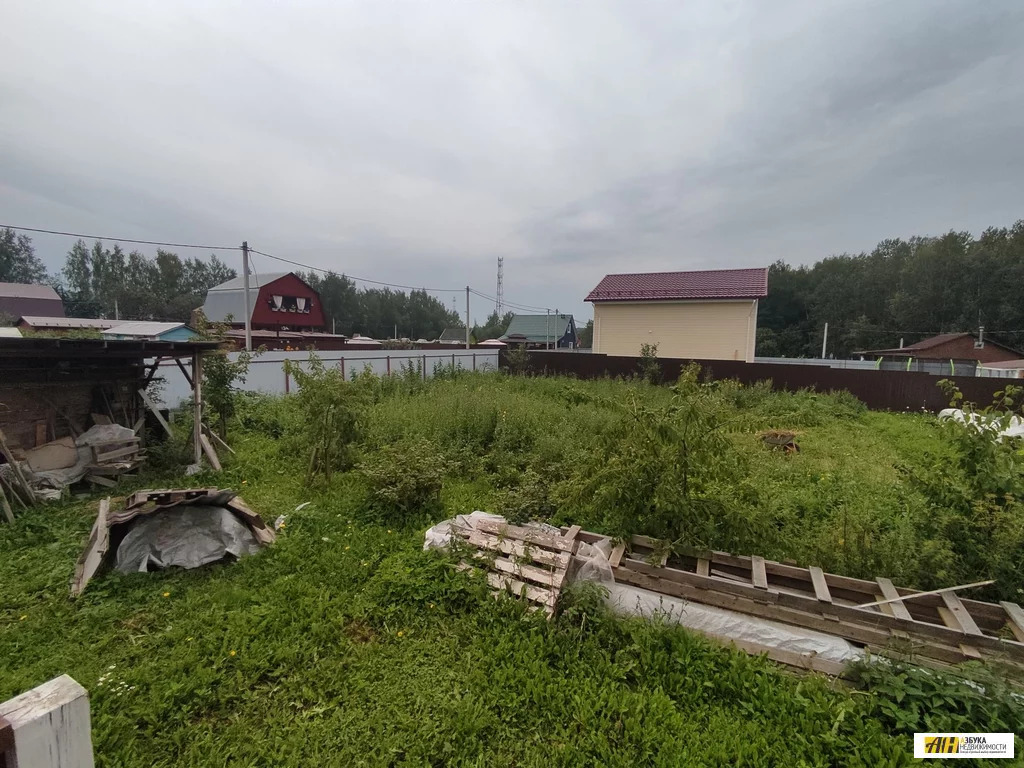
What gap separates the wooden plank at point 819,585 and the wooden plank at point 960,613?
59 cm

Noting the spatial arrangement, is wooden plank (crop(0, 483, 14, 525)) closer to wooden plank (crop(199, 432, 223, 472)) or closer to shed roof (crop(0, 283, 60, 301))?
wooden plank (crop(199, 432, 223, 472))

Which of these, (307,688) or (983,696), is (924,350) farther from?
(307,688)

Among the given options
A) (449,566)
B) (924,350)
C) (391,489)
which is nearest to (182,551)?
(391,489)

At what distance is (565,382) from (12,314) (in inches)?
1439

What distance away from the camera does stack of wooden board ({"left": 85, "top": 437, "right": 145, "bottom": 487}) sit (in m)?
5.33

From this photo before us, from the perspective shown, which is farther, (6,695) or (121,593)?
(121,593)

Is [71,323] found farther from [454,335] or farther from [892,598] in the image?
[454,335]

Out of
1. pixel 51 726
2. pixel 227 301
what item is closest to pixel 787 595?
pixel 51 726

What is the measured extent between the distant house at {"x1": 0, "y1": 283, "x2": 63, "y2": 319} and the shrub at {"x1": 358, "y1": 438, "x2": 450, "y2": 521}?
3821cm

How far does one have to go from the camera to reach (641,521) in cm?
338

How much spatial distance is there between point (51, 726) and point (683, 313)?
18.0 m

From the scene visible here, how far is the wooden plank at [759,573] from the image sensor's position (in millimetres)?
2822

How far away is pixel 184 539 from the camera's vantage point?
3625 mm

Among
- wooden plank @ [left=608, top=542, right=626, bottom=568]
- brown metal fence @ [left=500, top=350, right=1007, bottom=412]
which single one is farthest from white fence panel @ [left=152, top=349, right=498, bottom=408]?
wooden plank @ [left=608, top=542, right=626, bottom=568]
